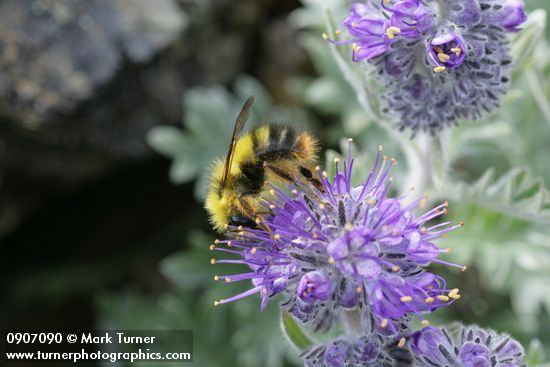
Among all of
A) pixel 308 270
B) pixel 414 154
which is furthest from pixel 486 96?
pixel 308 270

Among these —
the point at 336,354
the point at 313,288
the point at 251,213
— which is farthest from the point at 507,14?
the point at 336,354

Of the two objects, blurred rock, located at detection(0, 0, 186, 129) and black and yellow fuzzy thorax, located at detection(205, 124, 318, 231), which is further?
blurred rock, located at detection(0, 0, 186, 129)

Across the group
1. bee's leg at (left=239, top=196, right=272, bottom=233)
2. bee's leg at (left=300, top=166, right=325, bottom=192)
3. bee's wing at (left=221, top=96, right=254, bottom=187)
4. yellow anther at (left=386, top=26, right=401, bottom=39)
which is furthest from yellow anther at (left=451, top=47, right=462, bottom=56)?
bee's leg at (left=239, top=196, right=272, bottom=233)

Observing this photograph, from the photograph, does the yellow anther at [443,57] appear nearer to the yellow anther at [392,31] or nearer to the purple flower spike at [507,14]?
the yellow anther at [392,31]

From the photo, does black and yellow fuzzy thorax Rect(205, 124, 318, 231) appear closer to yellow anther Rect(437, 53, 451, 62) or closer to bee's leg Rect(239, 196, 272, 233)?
bee's leg Rect(239, 196, 272, 233)

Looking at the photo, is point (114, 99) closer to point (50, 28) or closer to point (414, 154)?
point (50, 28)

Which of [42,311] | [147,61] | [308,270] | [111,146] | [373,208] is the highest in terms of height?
[147,61]

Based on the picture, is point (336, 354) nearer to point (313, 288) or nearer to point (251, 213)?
point (313, 288)
